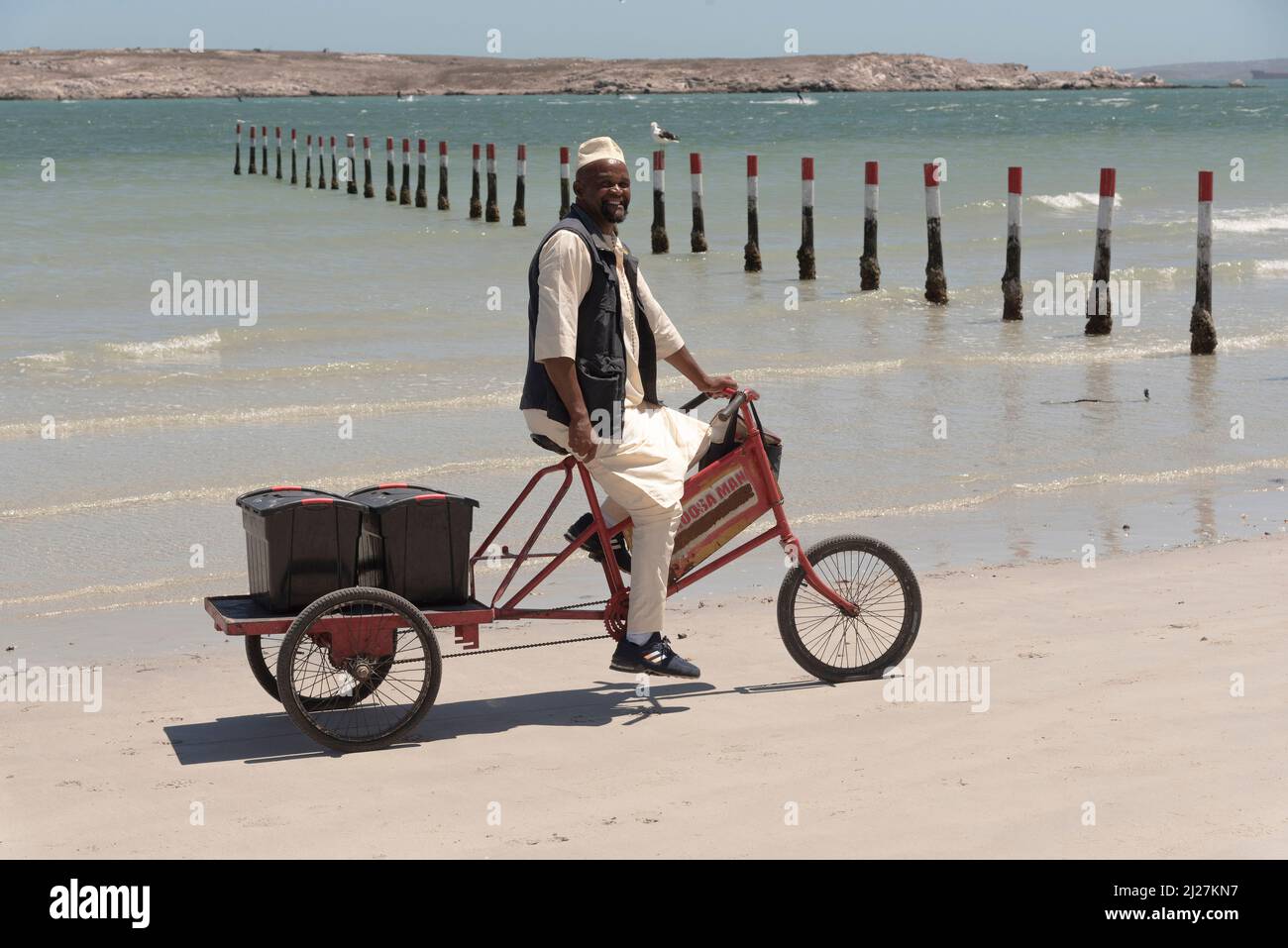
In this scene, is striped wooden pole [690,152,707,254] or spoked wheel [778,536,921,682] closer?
spoked wheel [778,536,921,682]

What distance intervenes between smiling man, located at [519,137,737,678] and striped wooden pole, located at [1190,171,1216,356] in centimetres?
1117

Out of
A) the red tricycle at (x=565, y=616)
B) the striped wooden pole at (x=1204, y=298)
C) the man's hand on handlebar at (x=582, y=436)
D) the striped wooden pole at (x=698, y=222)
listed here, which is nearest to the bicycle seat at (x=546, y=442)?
the red tricycle at (x=565, y=616)

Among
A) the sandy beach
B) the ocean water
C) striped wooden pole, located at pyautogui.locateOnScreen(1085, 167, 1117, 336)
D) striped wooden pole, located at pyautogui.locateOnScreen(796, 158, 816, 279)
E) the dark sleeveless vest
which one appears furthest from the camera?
striped wooden pole, located at pyautogui.locateOnScreen(796, 158, 816, 279)

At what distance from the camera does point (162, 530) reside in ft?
29.1

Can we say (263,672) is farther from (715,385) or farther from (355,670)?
(715,385)

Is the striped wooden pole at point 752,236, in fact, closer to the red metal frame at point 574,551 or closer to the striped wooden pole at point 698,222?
the striped wooden pole at point 698,222

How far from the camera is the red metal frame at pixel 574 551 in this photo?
5.39 metres

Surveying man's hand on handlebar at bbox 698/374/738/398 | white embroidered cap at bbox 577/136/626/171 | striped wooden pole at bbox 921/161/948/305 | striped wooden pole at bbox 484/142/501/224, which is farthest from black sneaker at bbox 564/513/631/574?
striped wooden pole at bbox 484/142/501/224

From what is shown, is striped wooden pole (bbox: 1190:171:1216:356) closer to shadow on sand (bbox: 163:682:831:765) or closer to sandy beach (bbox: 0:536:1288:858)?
sandy beach (bbox: 0:536:1288:858)

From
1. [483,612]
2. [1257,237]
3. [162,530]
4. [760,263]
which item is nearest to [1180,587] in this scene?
[483,612]

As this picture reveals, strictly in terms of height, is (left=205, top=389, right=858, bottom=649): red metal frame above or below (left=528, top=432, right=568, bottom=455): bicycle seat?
below

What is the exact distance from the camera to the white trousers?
544cm
